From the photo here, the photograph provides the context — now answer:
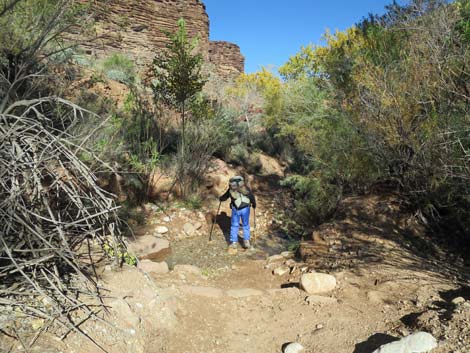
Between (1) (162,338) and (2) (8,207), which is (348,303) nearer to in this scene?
(1) (162,338)

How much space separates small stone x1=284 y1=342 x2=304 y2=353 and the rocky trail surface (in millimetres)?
13

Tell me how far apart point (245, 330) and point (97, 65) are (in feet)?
35.9

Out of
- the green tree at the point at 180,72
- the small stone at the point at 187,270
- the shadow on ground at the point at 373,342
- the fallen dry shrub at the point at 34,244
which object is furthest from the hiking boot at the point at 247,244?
the fallen dry shrub at the point at 34,244

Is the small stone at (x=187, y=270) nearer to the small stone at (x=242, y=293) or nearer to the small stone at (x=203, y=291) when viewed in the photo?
the small stone at (x=203, y=291)

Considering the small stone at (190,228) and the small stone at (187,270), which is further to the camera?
the small stone at (190,228)

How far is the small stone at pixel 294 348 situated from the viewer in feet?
11.1

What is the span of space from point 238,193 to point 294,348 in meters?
3.82

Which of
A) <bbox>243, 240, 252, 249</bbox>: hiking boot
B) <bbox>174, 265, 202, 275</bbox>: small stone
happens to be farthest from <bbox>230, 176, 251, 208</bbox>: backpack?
<bbox>174, 265, 202, 275</bbox>: small stone

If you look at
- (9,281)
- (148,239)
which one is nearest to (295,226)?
(148,239)

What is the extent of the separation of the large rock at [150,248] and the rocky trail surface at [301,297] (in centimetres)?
2

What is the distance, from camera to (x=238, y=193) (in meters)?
6.99

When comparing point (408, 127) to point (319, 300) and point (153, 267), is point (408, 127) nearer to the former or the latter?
point (319, 300)

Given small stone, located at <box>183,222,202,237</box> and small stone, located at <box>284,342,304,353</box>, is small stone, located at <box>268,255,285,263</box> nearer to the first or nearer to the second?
small stone, located at <box>183,222,202,237</box>

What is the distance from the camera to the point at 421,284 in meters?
4.44
